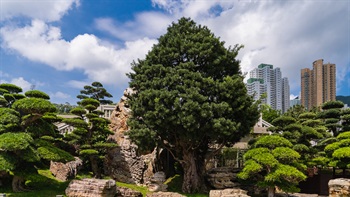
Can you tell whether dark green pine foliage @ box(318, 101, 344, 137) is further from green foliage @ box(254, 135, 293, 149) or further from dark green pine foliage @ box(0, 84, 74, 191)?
dark green pine foliage @ box(0, 84, 74, 191)

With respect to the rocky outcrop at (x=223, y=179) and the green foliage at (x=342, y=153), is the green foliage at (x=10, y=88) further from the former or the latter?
the green foliage at (x=342, y=153)

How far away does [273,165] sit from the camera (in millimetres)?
11078

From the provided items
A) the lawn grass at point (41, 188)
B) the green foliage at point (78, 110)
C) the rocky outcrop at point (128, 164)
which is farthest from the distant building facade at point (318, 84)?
the lawn grass at point (41, 188)

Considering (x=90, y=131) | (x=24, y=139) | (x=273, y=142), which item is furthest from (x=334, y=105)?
(x=24, y=139)

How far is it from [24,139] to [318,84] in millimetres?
48304

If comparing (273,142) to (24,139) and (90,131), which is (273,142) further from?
(24,139)

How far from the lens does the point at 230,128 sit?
11547 millimetres

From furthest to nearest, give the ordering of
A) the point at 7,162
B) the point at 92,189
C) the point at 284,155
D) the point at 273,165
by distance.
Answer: the point at 284,155
the point at 273,165
the point at 92,189
the point at 7,162

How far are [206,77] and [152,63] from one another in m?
2.68

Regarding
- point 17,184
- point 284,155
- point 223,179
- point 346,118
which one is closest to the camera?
point 17,184

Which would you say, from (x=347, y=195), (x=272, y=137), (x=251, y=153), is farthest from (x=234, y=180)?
(x=347, y=195)

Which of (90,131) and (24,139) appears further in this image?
(90,131)

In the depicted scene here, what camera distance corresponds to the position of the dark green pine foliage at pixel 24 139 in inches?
365

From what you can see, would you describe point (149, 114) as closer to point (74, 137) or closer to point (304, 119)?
point (74, 137)
